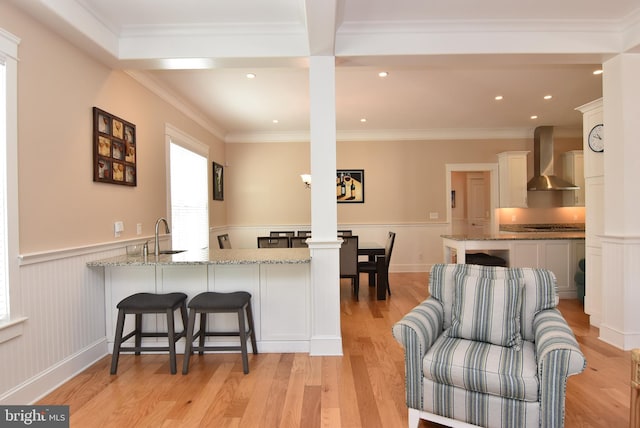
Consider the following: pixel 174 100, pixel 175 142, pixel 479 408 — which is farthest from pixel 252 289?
pixel 174 100

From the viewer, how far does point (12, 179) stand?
2156 mm

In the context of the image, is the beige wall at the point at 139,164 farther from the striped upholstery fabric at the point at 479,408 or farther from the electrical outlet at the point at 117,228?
the striped upholstery fabric at the point at 479,408

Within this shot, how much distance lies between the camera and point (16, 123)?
2.19m

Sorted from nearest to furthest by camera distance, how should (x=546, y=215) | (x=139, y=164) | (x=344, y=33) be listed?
(x=344, y=33) → (x=139, y=164) → (x=546, y=215)

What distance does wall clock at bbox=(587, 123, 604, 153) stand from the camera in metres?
3.66

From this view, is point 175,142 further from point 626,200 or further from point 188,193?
point 626,200

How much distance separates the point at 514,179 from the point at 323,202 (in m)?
5.12

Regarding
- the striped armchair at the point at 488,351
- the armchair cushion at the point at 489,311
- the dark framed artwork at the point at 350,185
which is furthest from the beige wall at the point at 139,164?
the armchair cushion at the point at 489,311

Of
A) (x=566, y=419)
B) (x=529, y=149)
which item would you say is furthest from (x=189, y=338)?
(x=529, y=149)

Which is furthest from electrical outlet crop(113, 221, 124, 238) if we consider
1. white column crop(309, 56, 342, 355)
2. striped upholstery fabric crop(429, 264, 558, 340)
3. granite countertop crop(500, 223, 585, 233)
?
granite countertop crop(500, 223, 585, 233)

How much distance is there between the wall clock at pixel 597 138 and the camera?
3658 millimetres

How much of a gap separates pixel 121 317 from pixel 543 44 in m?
4.03

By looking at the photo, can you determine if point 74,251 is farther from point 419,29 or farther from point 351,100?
point 351,100

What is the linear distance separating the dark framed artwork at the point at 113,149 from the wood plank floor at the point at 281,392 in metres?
1.58
